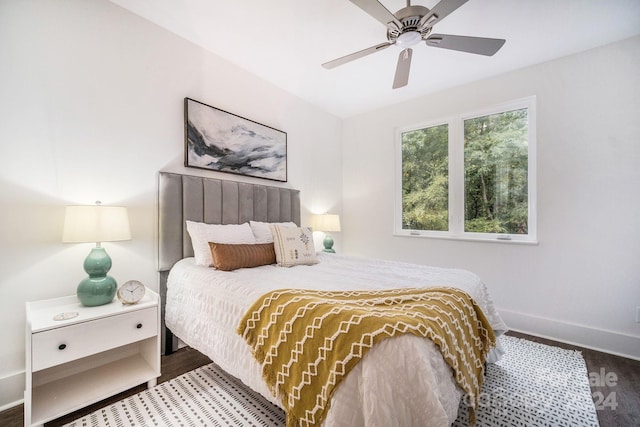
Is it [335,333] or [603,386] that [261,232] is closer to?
[335,333]

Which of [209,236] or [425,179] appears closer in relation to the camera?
[209,236]

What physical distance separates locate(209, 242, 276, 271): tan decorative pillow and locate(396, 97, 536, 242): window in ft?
6.87

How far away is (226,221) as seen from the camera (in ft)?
8.48

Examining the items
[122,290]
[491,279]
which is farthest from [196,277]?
[491,279]

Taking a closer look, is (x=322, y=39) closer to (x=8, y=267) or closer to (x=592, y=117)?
(x=592, y=117)

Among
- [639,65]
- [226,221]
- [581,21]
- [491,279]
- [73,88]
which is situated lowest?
[491,279]

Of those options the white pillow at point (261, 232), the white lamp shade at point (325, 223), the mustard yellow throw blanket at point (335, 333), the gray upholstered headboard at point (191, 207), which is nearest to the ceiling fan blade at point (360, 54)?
the gray upholstered headboard at point (191, 207)

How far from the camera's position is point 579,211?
2520 mm

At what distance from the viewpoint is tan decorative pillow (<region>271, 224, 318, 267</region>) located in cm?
232

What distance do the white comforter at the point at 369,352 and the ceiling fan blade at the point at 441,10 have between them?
1.60 m

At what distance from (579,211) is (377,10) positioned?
2583 millimetres

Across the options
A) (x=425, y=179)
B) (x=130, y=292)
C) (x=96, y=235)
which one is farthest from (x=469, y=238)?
(x=96, y=235)

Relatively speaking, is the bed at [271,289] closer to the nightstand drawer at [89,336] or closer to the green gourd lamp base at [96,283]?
the nightstand drawer at [89,336]

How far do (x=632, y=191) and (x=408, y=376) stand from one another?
111 inches
